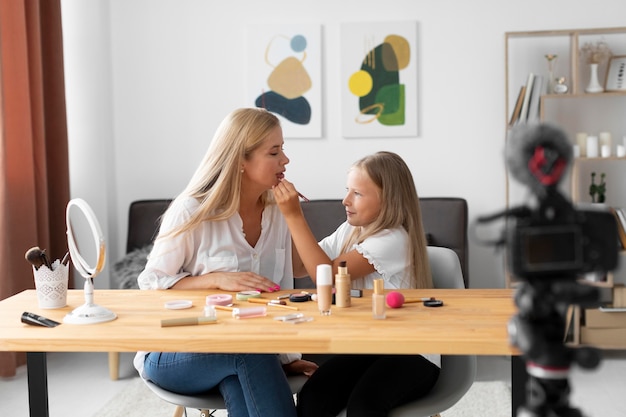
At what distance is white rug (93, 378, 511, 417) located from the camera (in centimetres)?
305

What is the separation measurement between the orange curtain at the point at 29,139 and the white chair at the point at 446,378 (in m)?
2.13

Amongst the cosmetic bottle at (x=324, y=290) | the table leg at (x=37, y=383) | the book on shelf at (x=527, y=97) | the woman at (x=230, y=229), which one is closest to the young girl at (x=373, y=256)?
the woman at (x=230, y=229)

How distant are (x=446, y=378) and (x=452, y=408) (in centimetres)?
119

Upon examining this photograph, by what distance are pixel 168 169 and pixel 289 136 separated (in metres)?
0.72

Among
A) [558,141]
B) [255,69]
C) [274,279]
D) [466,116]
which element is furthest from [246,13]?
[558,141]

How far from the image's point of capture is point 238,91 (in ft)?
14.3

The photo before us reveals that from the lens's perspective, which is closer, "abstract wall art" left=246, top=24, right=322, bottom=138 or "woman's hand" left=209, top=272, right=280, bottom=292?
"woman's hand" left=209, top=272, right=280, bottom=292

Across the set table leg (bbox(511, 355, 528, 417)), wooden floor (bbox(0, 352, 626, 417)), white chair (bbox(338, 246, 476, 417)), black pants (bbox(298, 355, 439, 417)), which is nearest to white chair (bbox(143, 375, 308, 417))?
black pants (bbox(298, 355, 439, 417))

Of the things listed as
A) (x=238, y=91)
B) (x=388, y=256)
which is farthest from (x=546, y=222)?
(x=238, y=91)

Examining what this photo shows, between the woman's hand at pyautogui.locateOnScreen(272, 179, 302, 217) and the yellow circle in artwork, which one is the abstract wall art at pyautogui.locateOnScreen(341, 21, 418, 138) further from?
the woman's hand at pyautogui.locateOnScreen(272, 179, 302, 217)

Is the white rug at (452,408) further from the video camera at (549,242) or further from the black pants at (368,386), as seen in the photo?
the video camera at (549,242)

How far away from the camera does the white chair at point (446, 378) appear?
73.5 inches

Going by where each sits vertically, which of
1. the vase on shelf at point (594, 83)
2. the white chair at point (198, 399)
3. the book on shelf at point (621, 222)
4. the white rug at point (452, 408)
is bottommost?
the white rug at point (452, 408)

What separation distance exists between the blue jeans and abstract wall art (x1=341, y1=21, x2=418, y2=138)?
254 centimetres
